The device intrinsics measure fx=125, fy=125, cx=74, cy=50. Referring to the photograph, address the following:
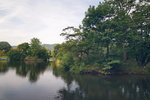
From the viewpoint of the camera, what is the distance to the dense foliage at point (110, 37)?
26953 mm

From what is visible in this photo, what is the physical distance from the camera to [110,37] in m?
26.8

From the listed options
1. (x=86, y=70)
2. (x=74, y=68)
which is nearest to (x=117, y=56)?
(x=86, y=70)

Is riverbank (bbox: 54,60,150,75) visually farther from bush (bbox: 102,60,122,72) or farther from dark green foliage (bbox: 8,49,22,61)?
dark green foliage (bbox: 8,49,22,61)

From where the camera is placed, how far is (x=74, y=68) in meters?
29.1

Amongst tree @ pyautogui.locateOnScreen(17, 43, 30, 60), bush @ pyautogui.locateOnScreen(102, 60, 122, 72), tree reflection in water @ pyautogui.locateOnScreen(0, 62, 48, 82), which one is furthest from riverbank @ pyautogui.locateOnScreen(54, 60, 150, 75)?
tree @ pyautogui.locateOnScreen(17, 43, 30, 60)

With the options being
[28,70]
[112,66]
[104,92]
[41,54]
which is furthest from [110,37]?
[41,54]

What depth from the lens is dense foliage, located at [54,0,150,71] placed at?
26953 millimetres

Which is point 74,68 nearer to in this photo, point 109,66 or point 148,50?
point 109,66

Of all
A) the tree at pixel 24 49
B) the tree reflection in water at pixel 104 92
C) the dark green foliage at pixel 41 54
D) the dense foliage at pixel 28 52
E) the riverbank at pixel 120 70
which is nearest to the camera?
the tree reflection in water at pixel 104 92

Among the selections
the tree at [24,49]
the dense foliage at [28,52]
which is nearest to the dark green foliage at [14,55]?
the dense foliage at [28,52]

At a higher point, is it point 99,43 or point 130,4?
point 130,4

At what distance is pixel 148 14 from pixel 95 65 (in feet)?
53.6

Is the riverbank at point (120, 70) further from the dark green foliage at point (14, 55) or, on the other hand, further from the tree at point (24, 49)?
the tree at point (24, 49)

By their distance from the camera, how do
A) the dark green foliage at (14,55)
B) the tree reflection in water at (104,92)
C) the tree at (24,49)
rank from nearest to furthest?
the tree reflection in water at (104,92), the dark green foliage at (14,55), the tree at (24,49)
